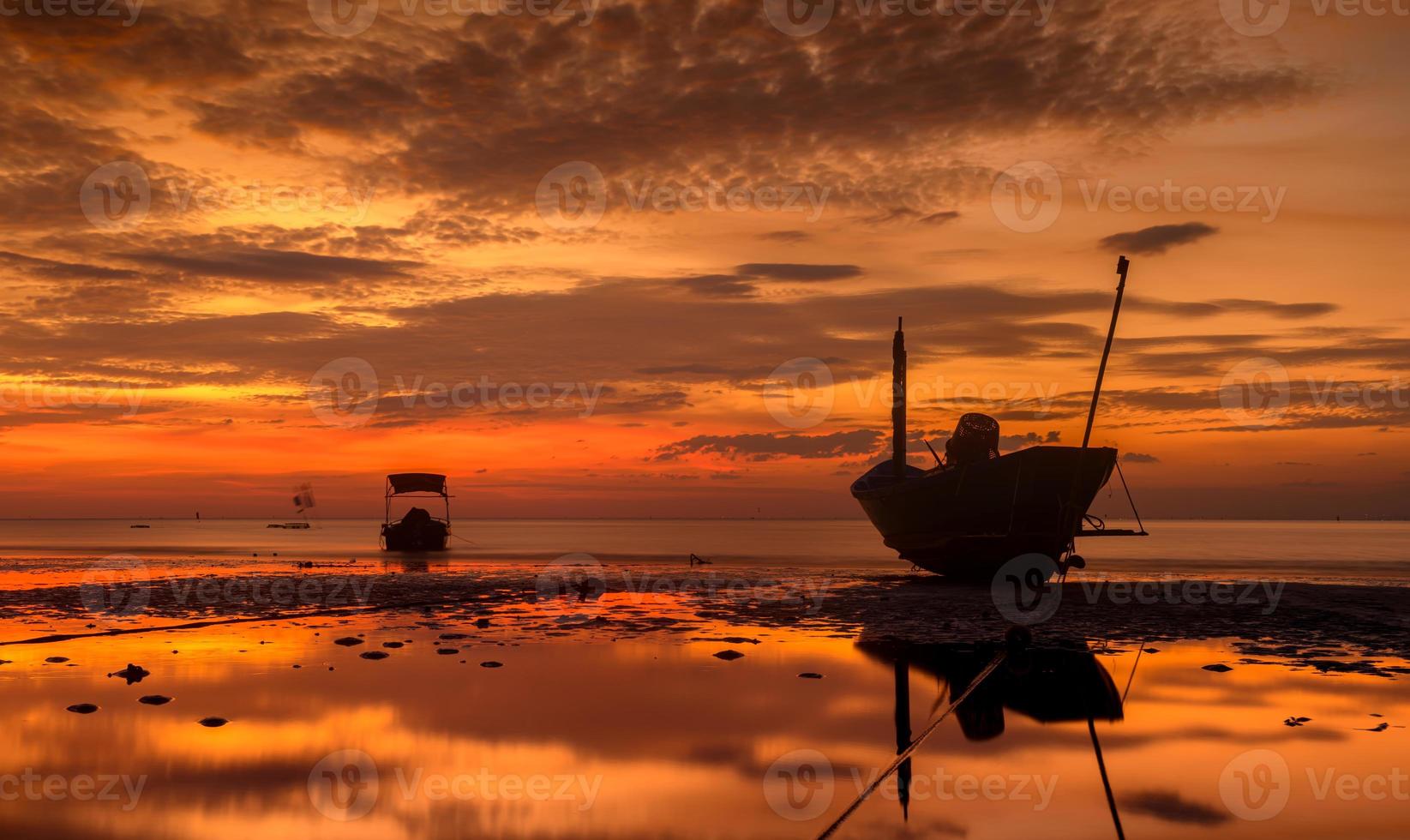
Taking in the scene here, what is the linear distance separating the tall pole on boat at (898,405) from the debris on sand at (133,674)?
42.0 m

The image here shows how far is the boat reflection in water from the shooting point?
48.8ft

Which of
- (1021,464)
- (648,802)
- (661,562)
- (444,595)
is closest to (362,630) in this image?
(444,595)

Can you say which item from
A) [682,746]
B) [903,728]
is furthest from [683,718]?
[903,728]

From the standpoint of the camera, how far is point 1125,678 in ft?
62.7

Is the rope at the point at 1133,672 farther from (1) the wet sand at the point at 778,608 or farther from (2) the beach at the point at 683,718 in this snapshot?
(1) the wet sand at the point at 778,608

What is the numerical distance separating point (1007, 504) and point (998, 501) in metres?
0.40

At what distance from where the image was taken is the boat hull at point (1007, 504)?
4034cm

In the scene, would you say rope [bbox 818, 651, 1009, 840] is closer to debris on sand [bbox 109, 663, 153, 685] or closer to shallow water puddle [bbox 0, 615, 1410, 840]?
shallow water puddle [bbox 0, 615, 1410, 840]

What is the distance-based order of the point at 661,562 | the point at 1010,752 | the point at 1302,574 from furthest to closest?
the point at 661,562
the point at 1302,574
the point at 1010,752

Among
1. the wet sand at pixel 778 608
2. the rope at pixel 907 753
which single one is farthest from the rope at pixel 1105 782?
the wet sand at pixel 778 608

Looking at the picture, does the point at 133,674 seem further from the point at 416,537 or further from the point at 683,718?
the point at 416,537

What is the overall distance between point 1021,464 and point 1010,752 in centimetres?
2828

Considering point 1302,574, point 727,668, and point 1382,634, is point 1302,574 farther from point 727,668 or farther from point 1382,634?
point 727,668

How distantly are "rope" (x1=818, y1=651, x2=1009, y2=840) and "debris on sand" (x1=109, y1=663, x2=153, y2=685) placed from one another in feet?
45.9
